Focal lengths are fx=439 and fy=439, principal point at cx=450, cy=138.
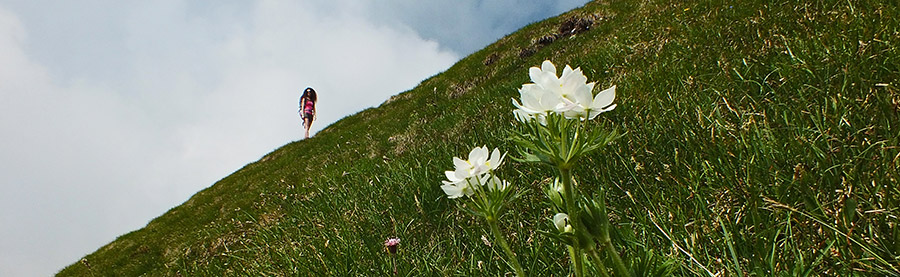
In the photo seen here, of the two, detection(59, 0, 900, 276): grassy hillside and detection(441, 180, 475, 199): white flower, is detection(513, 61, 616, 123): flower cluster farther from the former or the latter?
detection(59, 0, 900, 276): grassy hillside

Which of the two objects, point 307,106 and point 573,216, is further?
point 307,106

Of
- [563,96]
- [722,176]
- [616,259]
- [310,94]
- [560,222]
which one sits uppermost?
[310,94]

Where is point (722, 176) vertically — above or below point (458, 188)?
below

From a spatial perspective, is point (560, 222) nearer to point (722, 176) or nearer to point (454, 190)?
point (454, 190)

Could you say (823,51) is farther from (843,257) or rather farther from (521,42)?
(521,42)

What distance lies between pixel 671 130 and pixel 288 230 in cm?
338

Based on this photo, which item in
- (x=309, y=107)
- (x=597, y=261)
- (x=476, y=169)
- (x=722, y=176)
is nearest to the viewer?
(x=597, y=261)

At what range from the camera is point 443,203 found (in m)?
3.25

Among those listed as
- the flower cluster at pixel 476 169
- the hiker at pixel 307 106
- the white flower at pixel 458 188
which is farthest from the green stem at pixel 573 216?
the hiker at pixel 307 106

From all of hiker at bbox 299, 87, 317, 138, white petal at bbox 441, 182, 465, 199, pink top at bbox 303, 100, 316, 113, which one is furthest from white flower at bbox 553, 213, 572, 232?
pink top at bbox 303, 100, 316, 113

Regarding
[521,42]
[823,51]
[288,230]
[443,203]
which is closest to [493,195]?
[443,203]

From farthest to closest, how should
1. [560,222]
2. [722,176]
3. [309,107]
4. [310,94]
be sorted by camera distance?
[310,94], [309,107], [722,176], [560,222]

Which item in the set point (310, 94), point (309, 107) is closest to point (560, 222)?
point (309, 107)

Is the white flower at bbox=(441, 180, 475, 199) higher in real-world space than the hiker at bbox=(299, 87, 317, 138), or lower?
lower
